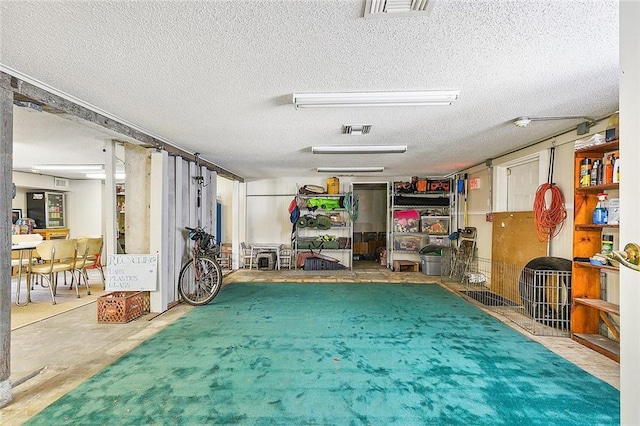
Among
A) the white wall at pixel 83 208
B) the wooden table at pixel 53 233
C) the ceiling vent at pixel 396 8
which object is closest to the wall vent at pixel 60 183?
the white wall at pixel 83 208

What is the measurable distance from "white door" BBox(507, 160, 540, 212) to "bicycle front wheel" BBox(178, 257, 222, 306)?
16.5 feet

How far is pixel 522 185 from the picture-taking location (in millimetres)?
4520

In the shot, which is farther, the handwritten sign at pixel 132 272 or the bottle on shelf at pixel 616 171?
the handwritten sign at pixel 132 272

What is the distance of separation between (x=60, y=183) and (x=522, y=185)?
1085 centimetres

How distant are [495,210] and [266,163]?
4.42 m

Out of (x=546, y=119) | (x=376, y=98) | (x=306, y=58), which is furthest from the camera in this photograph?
(x=546, y=119)

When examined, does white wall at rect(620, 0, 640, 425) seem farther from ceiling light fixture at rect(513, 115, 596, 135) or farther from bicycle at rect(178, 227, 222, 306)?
bicycle at rect(178, 227, 222, 306)

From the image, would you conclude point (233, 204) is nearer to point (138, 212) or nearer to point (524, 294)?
point (138, 212)

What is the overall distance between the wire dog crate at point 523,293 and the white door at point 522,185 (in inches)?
40.0

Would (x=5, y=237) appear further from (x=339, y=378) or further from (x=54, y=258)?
(x=54, y=258)

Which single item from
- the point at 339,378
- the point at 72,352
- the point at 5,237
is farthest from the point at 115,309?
the point at 339,378

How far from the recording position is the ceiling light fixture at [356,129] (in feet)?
10.7

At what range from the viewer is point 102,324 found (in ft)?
11.2

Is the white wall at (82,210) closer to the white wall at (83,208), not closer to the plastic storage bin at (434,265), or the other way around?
the white wall at (83,208)
